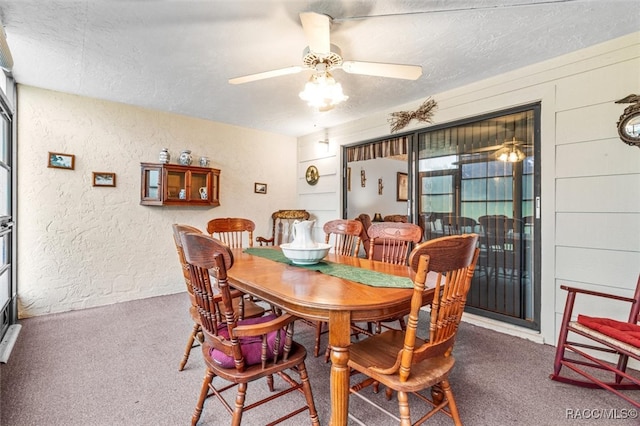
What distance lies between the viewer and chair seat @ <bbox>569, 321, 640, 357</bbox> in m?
1.59

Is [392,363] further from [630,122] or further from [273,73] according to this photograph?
[630,122]

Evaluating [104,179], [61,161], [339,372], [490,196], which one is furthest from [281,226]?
[339,372]

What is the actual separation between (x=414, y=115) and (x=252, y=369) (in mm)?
3286

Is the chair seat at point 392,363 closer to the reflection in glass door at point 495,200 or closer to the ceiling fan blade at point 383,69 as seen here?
the ceiling fan blade at point 383,69

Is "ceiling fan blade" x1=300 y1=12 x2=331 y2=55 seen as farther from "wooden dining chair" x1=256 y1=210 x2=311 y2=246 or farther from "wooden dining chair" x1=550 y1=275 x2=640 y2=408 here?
"wooden dining chair" x1=256 y1=210 x2=311 y2=246

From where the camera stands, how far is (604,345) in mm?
2021

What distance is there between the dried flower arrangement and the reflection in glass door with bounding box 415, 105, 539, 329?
22 cm

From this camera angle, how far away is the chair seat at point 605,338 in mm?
1590

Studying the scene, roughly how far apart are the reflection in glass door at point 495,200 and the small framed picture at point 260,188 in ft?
8.92

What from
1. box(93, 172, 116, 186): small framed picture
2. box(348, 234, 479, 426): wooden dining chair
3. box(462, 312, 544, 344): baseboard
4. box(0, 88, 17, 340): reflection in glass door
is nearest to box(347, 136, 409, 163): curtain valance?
box(462, 312, 544, 344): baseboard

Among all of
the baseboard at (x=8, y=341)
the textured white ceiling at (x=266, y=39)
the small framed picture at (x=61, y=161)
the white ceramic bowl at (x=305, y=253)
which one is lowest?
the baseboard at (x=8, y=341)

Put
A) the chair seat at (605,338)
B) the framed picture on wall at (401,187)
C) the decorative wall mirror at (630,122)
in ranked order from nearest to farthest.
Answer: the chair seat at (605,338)
the decorative wall mirror at (630,122)
the framed picture on wall at (401,187)

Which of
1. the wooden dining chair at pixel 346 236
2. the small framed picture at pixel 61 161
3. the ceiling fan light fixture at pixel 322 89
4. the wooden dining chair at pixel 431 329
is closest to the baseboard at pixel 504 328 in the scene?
the wooden dining chair at pixel 346 236

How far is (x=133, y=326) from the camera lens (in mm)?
3018
